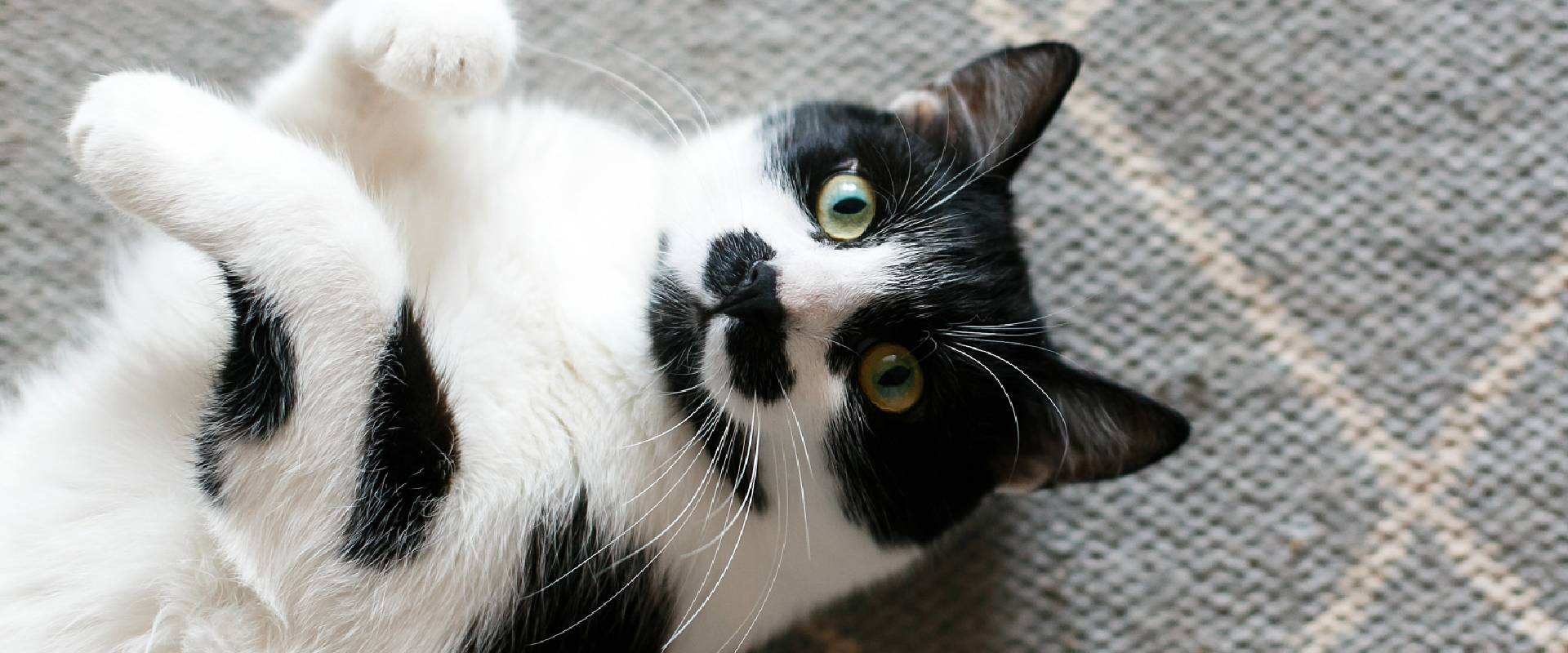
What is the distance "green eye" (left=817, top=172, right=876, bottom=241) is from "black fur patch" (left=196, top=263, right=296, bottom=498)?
1.59 ft

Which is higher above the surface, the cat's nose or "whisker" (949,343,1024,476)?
the cat's nose

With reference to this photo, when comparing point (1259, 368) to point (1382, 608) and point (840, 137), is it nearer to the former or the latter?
point (1382, 608)

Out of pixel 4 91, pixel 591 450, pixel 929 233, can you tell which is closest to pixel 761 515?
pixel 591 450

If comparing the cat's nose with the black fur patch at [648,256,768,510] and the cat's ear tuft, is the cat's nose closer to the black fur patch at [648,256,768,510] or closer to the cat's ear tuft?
the black fur patch at [648,256,768,510]

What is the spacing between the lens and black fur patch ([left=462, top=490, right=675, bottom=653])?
3.06 ft

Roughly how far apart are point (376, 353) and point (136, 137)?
0.28 m

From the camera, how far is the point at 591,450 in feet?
3.14

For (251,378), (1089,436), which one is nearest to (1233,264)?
(1089,436)

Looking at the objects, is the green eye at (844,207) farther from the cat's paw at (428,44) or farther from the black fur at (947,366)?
the cat's paw at (428,44)

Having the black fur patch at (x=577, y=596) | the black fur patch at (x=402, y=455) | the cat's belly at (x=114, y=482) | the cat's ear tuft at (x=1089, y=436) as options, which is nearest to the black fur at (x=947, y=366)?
the cat's ear tuft at (x=1089, y=436)

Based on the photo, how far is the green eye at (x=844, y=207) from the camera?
959 millimetres

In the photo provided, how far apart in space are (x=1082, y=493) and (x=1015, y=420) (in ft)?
1.22

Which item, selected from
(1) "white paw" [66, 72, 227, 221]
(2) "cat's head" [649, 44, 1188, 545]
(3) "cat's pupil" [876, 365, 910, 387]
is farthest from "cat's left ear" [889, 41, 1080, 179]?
(1) "white paw" [66, 72, 227, 221]

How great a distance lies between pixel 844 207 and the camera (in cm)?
96
